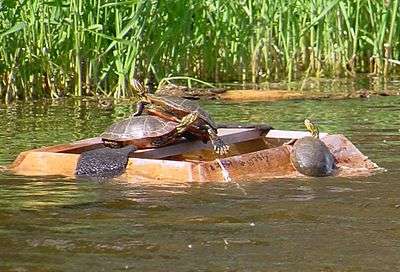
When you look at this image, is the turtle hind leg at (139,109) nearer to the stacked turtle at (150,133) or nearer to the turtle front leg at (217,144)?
the stacked turtle at (150,133)

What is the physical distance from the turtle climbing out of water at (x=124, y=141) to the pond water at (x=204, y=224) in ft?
0.45

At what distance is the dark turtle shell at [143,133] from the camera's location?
17.7ft

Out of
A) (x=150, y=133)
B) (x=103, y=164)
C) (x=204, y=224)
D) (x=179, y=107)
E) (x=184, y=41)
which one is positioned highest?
(x=184, y=41)

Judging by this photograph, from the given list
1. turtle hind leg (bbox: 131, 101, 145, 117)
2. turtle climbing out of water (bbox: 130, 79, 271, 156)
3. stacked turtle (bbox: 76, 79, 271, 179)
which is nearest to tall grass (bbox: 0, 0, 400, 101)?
turtle hind leg (bbox: 131, 101, 145, 117)

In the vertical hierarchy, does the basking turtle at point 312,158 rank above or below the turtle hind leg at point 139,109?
below

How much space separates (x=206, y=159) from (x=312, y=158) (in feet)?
2.37

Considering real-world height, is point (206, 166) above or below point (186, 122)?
below

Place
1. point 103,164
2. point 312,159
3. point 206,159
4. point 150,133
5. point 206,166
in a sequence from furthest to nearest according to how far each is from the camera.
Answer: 1. point 206,159
2. point 150,133
3. point 312,159
4. point 103,164
5. point 206,166

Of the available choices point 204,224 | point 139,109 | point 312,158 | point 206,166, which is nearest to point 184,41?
point 139,109

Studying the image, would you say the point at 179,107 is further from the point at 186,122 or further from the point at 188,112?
the point at 186,122

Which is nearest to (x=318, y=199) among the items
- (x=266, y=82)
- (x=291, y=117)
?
(x=291, y=117)

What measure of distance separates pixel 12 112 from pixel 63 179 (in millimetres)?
3325

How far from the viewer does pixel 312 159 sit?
5.25 m

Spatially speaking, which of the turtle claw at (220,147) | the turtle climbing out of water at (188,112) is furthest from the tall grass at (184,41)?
the turtle claw at (220,147)
